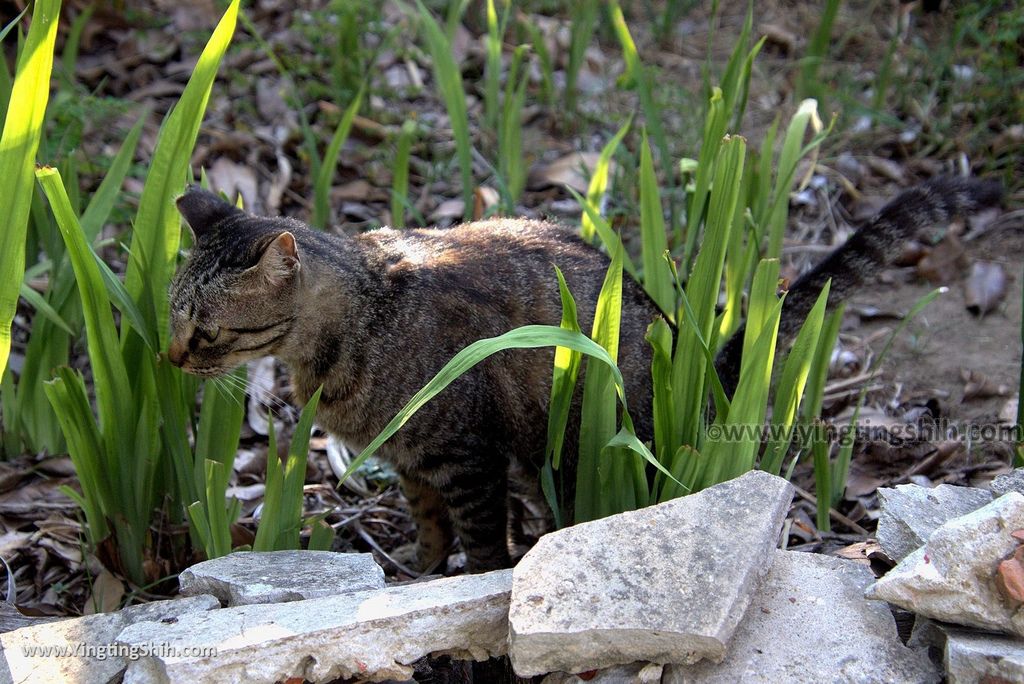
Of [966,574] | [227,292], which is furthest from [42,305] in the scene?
[966,574]

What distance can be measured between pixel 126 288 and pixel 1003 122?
3840 mm

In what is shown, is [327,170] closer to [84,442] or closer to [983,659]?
[84,442]

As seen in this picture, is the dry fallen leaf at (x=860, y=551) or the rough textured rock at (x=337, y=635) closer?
the rough textured rock at (x=337, y=635)

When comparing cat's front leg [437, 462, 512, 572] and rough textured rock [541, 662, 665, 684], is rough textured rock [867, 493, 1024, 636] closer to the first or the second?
rough textured rock [541, 662, 665, 684]

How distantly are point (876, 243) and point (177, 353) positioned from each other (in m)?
1.88

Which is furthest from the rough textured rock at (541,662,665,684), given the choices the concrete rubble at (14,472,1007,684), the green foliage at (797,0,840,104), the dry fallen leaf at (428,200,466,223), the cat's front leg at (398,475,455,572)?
the green foliage at (797,0,840,104)

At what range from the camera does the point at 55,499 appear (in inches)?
122

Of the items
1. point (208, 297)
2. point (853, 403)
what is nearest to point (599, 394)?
point (208, 297)

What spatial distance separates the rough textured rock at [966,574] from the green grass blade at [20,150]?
1.84 m

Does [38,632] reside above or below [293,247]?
below

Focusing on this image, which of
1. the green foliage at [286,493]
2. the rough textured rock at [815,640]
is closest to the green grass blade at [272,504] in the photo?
the green foliage at [286,493]

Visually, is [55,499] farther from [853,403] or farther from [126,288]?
[853,403]

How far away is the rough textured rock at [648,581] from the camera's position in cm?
189

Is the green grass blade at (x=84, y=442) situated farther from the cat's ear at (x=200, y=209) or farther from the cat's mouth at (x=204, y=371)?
the cat's ear at (x=200, y=209)
